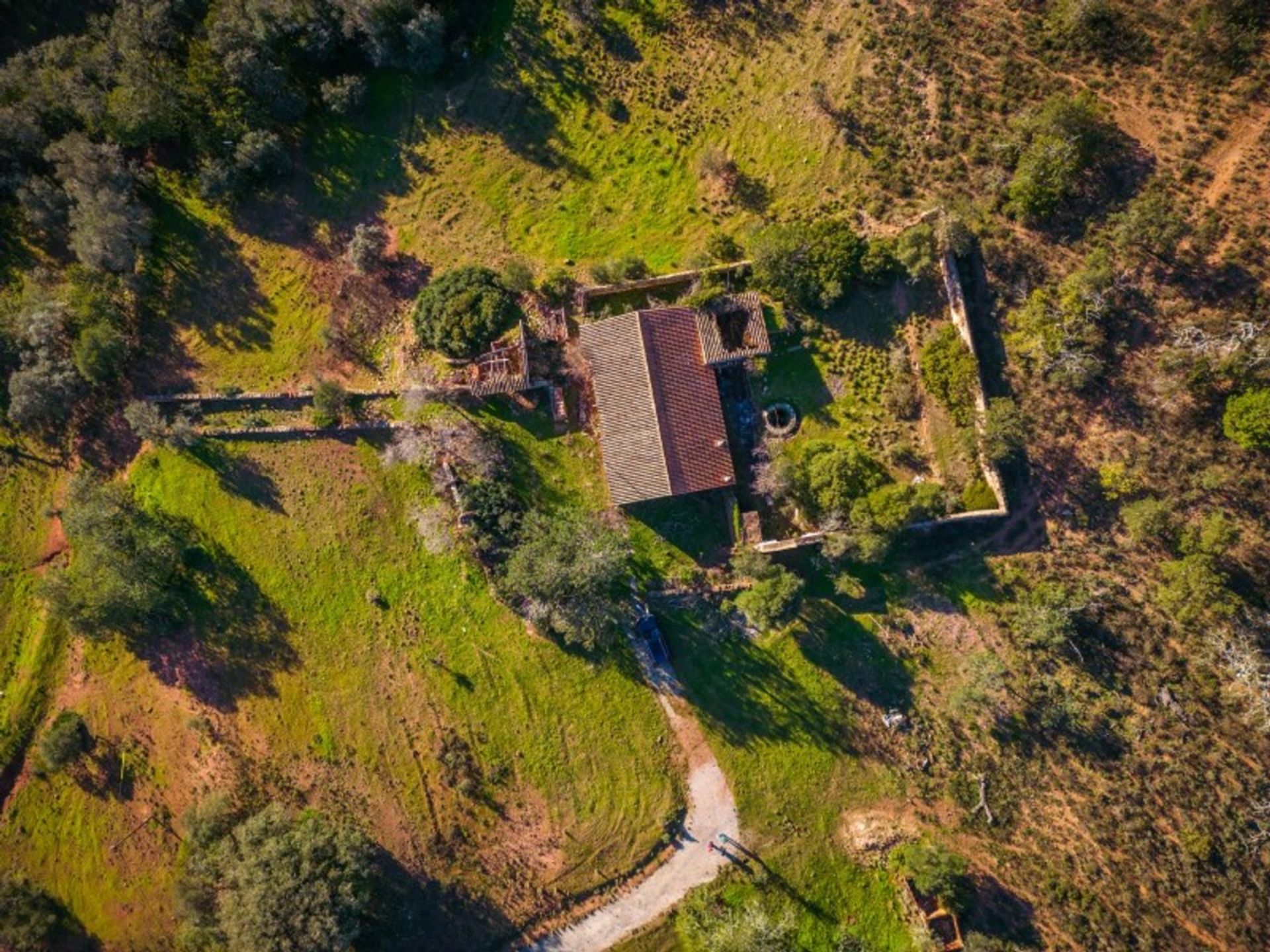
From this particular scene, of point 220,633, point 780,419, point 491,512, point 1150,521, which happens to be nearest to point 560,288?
point 491,512

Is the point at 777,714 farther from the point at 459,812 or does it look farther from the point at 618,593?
the point at 459,812

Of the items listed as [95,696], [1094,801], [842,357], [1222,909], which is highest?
[842,357]

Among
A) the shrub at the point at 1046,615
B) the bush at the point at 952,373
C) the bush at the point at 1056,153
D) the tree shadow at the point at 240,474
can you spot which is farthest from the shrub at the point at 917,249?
the tree shadow at the point at 240,474

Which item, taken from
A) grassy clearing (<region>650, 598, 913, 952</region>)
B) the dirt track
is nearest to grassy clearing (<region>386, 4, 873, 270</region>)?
grassy clearing (<region>650, 598, 913, 952</region>)

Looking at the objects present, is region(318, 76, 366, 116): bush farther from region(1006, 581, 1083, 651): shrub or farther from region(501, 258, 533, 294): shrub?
region(1006, 581, 1083, 651): shrub

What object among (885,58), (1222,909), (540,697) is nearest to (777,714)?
(540,697)

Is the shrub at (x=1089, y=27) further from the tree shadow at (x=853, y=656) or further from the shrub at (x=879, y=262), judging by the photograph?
the tree shadow at (x=853, y=656)
